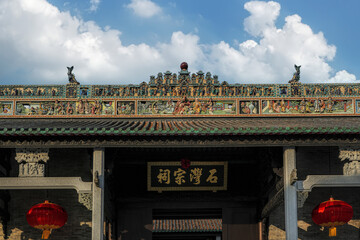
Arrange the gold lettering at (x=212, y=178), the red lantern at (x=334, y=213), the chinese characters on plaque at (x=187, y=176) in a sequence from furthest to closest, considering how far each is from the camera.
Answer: the gold lettering at (x=212, y=178), the chinese characters on plaque at (x=187, y=176), the red lantern at (x=334, y=213)

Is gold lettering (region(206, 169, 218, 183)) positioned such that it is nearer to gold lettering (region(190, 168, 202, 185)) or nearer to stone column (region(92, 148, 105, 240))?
gold lettering (region(190, 168, 202, 185))

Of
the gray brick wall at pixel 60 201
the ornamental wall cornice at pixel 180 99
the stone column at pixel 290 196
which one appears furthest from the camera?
the ornamental wall cornice at pixel 180 99

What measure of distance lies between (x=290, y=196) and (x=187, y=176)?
3.41m

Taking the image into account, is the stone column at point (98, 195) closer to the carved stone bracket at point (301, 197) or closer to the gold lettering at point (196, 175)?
the gold lettering at point (196, 175)

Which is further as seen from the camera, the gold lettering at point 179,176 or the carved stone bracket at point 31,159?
the gold lettering at point 179,176

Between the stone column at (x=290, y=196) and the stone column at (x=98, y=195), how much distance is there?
3.80 metres

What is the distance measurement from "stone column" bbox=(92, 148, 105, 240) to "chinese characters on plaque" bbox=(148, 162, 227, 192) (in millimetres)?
2606

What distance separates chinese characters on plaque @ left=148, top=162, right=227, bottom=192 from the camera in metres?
11.9

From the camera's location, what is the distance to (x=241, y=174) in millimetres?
12531

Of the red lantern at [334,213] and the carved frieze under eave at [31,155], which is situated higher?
the carved frieze under eave at [31,155]

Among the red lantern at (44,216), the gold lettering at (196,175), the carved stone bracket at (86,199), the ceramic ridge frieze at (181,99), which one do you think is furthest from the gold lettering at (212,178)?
the red lantern at (44,216)

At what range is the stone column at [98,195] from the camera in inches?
358

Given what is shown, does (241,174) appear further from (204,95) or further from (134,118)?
A: (134,118)

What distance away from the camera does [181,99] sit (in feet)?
40.4
